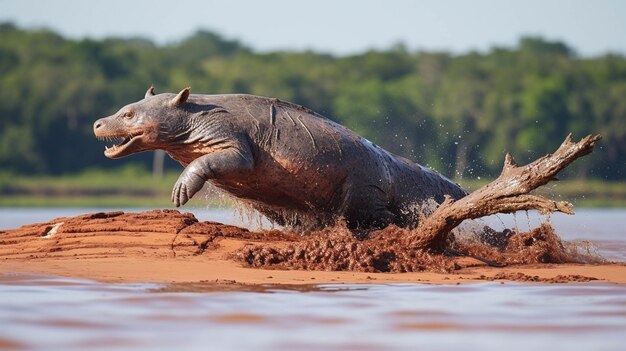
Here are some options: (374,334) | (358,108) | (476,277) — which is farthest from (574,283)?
(358,108)

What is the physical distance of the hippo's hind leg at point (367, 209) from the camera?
12602 millimetres

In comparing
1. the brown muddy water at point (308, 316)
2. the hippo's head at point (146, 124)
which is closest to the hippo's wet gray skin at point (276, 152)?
the hippo's head at point (146, 124)

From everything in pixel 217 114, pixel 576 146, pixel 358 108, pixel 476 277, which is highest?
pixel 358 108

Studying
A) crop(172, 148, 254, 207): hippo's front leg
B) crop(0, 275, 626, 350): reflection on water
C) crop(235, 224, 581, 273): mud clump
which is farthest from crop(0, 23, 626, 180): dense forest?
crop(0, 275, 626, 350): reflection on water

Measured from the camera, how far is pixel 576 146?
416 inches

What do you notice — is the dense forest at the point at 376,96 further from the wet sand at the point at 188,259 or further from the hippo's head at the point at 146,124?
the wet sand at the point at 188,259

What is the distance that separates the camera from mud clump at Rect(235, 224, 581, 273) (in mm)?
11336

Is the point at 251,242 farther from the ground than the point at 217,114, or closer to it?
closer to it

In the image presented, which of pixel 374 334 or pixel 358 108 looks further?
pixel 358 108

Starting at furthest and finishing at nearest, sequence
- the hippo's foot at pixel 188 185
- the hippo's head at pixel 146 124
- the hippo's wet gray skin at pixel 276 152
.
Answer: the hippo's head at pixel 146 124 < the hippo's wet gray skin at pixel 276 152 < the hippo's foot at pixel 188 185

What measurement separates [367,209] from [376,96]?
5711 cm

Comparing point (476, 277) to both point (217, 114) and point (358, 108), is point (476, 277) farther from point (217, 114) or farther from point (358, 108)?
point (358, 108)

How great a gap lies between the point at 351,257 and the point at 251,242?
1.06 meters

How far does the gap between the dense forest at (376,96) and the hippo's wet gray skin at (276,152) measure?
131 ft
